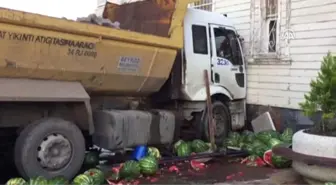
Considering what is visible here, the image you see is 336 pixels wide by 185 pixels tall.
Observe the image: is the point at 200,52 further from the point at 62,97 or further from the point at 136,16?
the point at 62,97

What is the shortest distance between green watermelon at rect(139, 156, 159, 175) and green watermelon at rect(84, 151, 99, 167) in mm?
1140

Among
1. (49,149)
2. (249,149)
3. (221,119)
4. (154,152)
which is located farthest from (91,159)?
(221,119)

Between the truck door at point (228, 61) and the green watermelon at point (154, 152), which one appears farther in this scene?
the truck door at point (228, 61)

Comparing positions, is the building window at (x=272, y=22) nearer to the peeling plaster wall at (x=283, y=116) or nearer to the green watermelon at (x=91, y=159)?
the peeling plaster wall at (x=283, y=116)

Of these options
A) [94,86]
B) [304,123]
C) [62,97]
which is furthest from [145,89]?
[304,123]

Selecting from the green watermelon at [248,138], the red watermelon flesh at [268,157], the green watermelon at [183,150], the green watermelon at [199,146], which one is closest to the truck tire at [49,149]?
the green watermelon at [183,150]

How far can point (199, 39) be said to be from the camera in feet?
29.5

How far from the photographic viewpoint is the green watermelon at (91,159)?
295 inches

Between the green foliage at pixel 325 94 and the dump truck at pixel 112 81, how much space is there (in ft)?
8.68

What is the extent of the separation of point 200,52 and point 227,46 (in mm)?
1038

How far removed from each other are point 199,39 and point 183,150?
2.45m

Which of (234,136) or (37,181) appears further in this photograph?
(234,136)

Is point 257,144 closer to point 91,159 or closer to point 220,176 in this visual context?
point 220,176

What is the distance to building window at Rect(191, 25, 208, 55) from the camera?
888 cm
